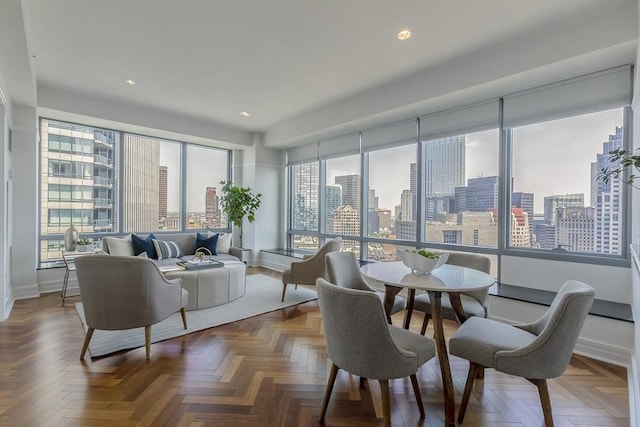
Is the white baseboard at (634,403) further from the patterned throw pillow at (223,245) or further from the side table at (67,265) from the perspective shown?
the side table at (67,265)

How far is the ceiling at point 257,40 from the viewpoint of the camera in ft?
8.11

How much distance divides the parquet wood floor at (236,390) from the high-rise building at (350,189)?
299 cm

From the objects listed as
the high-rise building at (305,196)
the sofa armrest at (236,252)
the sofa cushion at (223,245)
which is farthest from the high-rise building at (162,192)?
the high-rise building at (305,196)

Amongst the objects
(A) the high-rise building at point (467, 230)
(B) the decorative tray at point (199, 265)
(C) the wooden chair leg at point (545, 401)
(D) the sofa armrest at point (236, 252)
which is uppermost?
(A) the high-rise building at point (467, 230)

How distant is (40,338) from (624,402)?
473cm

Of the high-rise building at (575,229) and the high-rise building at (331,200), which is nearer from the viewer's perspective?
the high-rise building at (575,229)

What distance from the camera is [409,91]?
12.4 ft

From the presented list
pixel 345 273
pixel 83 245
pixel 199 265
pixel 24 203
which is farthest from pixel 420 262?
pixel 24 203

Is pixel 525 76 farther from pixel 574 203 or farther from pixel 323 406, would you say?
pixel 323 406

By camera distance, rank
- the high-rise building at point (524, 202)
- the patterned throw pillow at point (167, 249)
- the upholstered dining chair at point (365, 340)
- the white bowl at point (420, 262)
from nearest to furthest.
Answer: the upholstered dining chair at point (365, 340), the white bowl at point (420, 262), the high-rise building at point (524, 202), the patterned throw pillow at point (167, 249)

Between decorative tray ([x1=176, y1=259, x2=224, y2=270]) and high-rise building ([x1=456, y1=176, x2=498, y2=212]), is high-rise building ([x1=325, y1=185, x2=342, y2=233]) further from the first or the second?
decorative tray ([x1=176, y1=259, x2=224, y2=270])

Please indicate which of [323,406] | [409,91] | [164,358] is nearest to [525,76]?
[409,91]

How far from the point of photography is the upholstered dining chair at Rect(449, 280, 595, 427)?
1520 millimetres

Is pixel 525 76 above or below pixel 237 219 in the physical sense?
above
